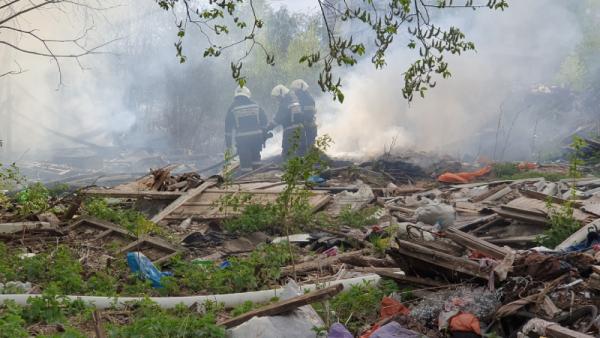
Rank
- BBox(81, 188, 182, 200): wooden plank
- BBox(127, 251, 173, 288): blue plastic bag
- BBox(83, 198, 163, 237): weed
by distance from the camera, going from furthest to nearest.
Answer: BBox(81, 188, 182, 200): wooden plank → BBox(83, 198, 163, 237): weed → BBox(127, 251, 173, 288): blue plastic bag

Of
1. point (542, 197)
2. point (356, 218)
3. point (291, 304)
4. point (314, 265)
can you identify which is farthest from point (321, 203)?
point (291, 304)

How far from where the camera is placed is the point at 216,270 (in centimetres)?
617

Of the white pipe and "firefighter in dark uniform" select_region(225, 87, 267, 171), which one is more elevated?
"firefighter in dark uniform" select_region(225, 87, 267, 171)

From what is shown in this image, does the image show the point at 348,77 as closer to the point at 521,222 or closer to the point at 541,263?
the point at 521,222

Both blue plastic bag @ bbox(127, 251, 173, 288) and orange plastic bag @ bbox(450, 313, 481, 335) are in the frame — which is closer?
orange plastic bag @ bbox(450, 313, 481, 335)

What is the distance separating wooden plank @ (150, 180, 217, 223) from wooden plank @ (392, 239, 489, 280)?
483 centimetres

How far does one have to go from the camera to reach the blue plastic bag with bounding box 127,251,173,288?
609 cm

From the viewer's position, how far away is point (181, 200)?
10086 millimetres

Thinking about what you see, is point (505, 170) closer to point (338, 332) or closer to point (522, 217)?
point (522, 217)

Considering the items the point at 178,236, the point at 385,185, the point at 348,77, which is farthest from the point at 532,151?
the point at 178,236

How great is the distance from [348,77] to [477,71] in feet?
17.3

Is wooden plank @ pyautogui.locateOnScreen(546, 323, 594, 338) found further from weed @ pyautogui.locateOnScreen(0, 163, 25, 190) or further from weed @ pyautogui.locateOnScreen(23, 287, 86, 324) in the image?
weed @ pyautogui.locateOnScreen(0, 163, 25, 190)

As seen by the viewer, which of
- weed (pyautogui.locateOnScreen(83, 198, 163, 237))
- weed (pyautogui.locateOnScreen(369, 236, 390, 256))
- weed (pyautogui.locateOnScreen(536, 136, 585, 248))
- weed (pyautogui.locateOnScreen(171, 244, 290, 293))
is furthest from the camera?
weed (pyautogui.locateOnScreen(83, 198, 163, 237))

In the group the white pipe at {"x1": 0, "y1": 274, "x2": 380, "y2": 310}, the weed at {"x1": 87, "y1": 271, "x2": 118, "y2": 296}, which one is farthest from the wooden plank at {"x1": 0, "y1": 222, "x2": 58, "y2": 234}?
the white pipe at {"x1": 0, "y1": 274, "x2": 380, "y2": 310}
